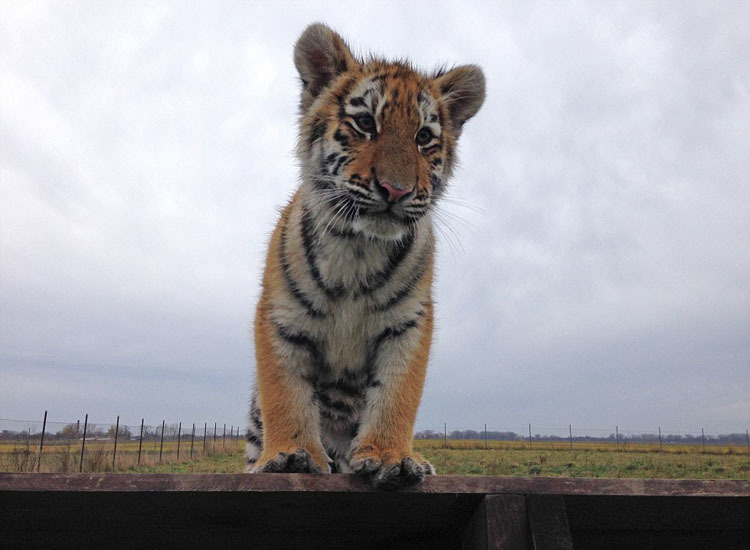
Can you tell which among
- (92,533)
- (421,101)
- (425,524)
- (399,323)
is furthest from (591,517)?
(421,101)

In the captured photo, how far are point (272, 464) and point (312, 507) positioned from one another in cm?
74

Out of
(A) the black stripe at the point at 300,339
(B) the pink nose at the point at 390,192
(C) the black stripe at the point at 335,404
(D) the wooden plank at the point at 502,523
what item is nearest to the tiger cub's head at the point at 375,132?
(B) the pink nose at the point at 390,192

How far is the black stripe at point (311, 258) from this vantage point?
138 inches

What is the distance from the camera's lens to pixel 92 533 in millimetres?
2486

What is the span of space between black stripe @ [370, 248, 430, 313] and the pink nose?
59cm

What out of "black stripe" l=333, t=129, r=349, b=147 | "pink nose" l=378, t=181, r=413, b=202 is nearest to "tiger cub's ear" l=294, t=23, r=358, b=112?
"black stripe" l=333, t=129, r=349, b=147

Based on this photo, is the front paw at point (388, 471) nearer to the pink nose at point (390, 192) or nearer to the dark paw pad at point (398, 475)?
the dark paw pad at point (398, 475)

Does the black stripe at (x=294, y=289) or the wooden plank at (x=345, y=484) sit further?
the black stripe at (x=294, y=289)

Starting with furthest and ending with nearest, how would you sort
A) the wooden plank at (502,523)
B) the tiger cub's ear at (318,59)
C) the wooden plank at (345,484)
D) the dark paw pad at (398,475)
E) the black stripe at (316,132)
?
1. the tiger cub's ear at (318,59)
2. the black stripe at (316,132)
3. the dark paw pad at (398,475)
4. the wooden plank at (502,523)
5. the wooden plank at (345,484)

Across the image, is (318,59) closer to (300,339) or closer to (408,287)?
(408,287)

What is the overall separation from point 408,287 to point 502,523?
5.27 feet

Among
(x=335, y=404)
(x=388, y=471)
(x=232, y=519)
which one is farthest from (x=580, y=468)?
(x=232, y=519)

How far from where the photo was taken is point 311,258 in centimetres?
361

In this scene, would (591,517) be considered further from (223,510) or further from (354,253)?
(354,253)
